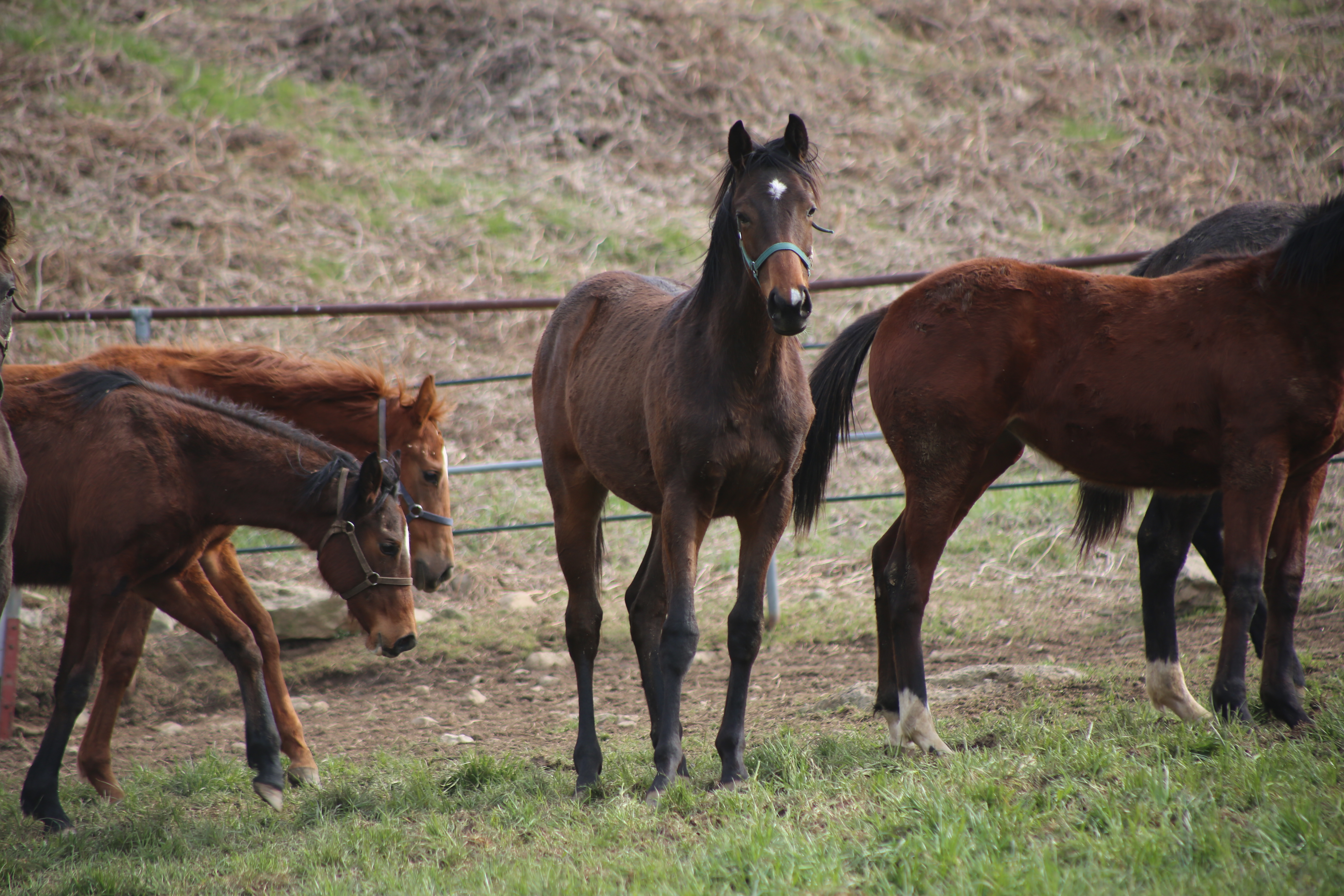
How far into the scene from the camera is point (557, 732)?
509cm

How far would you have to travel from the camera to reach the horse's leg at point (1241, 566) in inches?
143

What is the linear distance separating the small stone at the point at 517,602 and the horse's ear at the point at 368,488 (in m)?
2.50

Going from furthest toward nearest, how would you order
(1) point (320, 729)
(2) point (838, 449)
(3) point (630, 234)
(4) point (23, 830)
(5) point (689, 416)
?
1. (3) point (630, 234)
2. (2) point (838, 449)
3. (1) point (320, 729)
4. (4) point (23, 830)
5. (5) point (689, 416)

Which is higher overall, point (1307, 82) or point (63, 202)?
point (1307, 82)

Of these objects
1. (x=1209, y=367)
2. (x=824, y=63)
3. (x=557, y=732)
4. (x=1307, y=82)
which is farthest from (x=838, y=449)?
(x=1307, y=82)

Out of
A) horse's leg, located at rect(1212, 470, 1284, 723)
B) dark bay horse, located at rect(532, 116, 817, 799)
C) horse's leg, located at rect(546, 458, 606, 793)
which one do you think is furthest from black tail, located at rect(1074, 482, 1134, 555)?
horse's leg, located at rect(546, 458, 606, 793)

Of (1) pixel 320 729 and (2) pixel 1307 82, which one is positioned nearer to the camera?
(1) pixel 320 729

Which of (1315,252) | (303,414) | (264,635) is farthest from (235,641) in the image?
(1315,252)

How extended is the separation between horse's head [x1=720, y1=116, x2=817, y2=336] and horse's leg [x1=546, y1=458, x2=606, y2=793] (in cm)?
136

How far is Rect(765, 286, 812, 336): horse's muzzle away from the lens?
10.8ft

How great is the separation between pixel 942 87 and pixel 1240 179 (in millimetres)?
4157

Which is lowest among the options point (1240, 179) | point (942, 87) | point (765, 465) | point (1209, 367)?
point (765, 465)

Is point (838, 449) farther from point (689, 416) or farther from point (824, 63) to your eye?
point (824, 63)

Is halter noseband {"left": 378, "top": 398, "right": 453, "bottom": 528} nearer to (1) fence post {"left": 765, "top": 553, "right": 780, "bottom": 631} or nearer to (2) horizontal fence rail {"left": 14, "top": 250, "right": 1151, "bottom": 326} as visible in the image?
(2) horizontal fence rail {"left": 14, "top": 250, "right": 1151, "bottom": 326}
